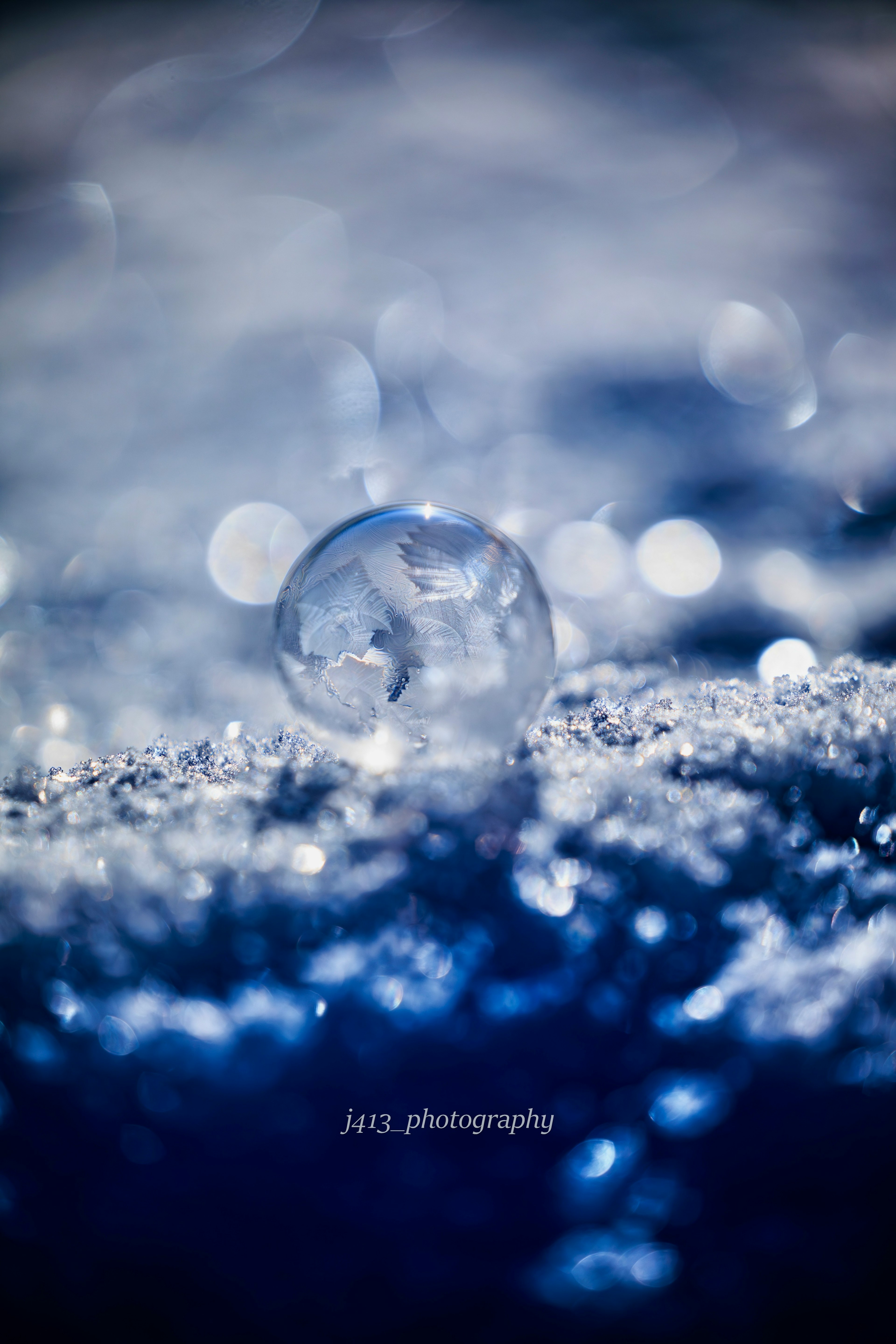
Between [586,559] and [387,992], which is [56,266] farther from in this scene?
[387,992]

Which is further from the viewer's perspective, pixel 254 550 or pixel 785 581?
pixel 254 550

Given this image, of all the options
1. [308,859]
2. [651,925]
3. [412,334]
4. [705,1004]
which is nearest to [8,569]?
[308,859]

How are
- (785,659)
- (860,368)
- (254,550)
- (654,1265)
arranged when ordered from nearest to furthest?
(654,1265), (785,659), (254,550), (860,368)

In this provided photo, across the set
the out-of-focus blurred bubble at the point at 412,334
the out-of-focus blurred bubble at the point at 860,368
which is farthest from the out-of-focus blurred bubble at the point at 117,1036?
the out-of-focus blurred bubble at the point at 860,368

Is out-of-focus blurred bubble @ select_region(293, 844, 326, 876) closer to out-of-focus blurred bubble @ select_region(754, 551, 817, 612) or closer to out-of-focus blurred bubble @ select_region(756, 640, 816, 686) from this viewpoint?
out-of-focus blurred bubble @ select_region(756, 640, 816, 686)

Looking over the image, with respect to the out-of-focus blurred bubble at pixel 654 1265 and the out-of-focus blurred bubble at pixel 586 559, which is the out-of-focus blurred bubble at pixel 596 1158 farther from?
the out-of-focus blurred bubble at pixel 586 559

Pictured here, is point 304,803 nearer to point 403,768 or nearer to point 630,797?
point 403,768

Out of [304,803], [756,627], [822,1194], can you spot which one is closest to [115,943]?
[304,803]
